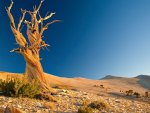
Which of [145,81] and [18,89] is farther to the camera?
[145,81]

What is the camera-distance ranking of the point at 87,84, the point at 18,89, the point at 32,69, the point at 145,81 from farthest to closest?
the point at 145,81 → the point at 87,84 → the point at 32,69 → the point at 18,89

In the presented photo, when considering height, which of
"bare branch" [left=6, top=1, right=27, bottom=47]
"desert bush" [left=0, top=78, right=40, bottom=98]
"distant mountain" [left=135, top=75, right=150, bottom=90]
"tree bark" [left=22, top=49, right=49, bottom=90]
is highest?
"distant mountain" [left=135, top=75, right=150, bottom=90]

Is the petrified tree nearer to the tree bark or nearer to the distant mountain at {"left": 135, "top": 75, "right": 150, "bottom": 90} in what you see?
the tree bark

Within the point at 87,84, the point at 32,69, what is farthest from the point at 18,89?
the point at 87,84

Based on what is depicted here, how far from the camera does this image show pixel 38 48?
1873 centimetres

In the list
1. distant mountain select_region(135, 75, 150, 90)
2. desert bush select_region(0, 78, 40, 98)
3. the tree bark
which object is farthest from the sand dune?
desert bush select_region(0, 78, 40, 98)

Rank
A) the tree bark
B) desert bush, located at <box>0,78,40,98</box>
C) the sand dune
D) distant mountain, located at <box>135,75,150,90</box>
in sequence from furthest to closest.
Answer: distant mountain, located at <box>135,75,150,90</box>
the sand dune
the tree bark
desert bush, located at <box>0,78,40,98</box>

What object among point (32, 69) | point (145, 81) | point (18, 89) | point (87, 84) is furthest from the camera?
point (145, 81)

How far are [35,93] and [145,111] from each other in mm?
5673

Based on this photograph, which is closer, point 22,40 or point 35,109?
point 35,109

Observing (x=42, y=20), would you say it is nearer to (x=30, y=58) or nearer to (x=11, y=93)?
(x=30, y=58)

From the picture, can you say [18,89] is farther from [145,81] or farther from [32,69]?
[145,81]

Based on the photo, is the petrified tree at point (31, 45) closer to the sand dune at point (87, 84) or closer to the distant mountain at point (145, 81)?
the sand dune at point (87, 84)

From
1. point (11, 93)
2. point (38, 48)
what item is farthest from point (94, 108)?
point (38, 48)
